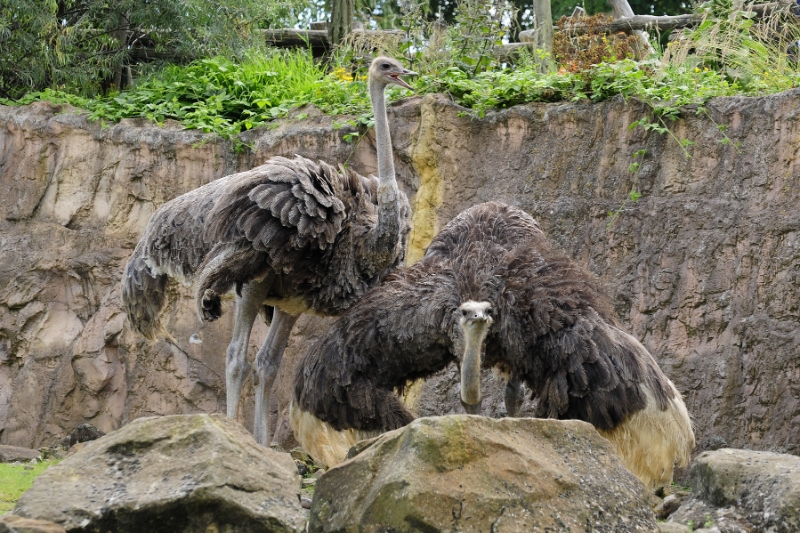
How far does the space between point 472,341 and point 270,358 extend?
189 cm

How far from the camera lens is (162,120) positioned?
873cm

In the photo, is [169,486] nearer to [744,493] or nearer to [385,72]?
[744,493]

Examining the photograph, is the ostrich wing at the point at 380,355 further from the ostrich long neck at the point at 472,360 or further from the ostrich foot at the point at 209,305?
the ostrich foot at the point at 209,305

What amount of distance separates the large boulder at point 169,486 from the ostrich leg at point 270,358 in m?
2.70

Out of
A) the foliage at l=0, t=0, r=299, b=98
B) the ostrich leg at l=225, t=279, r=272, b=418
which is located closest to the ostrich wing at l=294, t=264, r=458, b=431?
the ostrich leg at l=225, t=279, r=272, b=418

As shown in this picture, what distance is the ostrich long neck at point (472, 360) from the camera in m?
5.42

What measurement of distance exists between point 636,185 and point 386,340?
2.29 metres

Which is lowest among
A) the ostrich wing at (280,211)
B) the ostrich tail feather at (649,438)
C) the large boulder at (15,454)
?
the large boulder at (15,454)

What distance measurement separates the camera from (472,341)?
543cm

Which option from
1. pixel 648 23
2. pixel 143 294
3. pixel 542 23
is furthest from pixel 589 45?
pixel 143 294

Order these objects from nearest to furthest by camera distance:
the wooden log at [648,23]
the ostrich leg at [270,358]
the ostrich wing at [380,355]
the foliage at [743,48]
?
the ostrich wing at [380,355], the ostrich leg at [270,358], the foliage at [743,48], the wooden log at [648,23]

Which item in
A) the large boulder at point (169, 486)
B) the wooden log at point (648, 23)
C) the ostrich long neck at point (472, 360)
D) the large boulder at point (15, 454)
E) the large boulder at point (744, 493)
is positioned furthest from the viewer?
the wooden log at point (648, 23)

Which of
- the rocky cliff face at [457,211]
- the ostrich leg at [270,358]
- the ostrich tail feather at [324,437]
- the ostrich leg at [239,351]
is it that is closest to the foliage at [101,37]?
the rocky cliff face at [457,211]

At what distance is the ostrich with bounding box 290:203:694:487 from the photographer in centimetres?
535
